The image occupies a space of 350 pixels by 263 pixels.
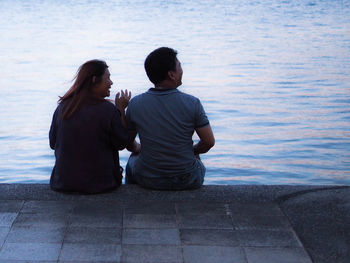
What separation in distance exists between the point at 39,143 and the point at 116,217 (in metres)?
5.74

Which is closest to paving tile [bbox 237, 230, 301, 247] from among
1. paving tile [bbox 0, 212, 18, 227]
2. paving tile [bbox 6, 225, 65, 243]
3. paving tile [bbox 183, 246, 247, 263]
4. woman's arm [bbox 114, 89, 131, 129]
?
paving tile [bbox 183, 246, 247, 263]

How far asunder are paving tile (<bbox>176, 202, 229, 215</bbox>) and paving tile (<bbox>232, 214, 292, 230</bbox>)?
0.48 feet

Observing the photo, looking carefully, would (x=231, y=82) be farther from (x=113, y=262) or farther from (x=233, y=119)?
(x=113, y=262)

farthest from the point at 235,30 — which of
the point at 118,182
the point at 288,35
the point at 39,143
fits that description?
the point at 118,182

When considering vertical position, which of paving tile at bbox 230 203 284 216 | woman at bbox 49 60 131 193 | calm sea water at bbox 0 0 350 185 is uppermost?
woman at bbox 49 60 131 193

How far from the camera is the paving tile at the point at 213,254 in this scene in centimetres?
406

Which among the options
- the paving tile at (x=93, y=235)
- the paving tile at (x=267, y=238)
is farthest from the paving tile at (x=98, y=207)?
the paving tile at (x=267, y=238)

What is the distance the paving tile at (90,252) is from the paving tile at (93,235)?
6 centimetres

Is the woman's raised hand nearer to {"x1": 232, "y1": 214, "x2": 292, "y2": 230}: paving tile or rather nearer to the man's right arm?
the man's right arm

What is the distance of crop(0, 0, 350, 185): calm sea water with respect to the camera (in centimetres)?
950

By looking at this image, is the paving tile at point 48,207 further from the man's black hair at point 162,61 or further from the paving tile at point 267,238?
the paving tile at point 267,238

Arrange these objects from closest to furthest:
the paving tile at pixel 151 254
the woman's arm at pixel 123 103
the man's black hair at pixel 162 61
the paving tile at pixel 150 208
A: the paving tile at pixel 151 254, the paving tile at pixel 150 208, the man's black hair at pixel 162 61, the woman's arm at pixel 123 103

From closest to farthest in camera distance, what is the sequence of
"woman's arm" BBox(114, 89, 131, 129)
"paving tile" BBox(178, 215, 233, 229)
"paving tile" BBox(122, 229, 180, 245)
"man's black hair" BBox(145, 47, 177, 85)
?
"paving tile" BBox(122, 229, 180, 245), "paving tile" BBox(178, 215, 233, 229), "man's black hair" BBox(145, 47, 177, 85), "woman's arm" BBox(114, 89, 131, 129)

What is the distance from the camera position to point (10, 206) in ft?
16.2
